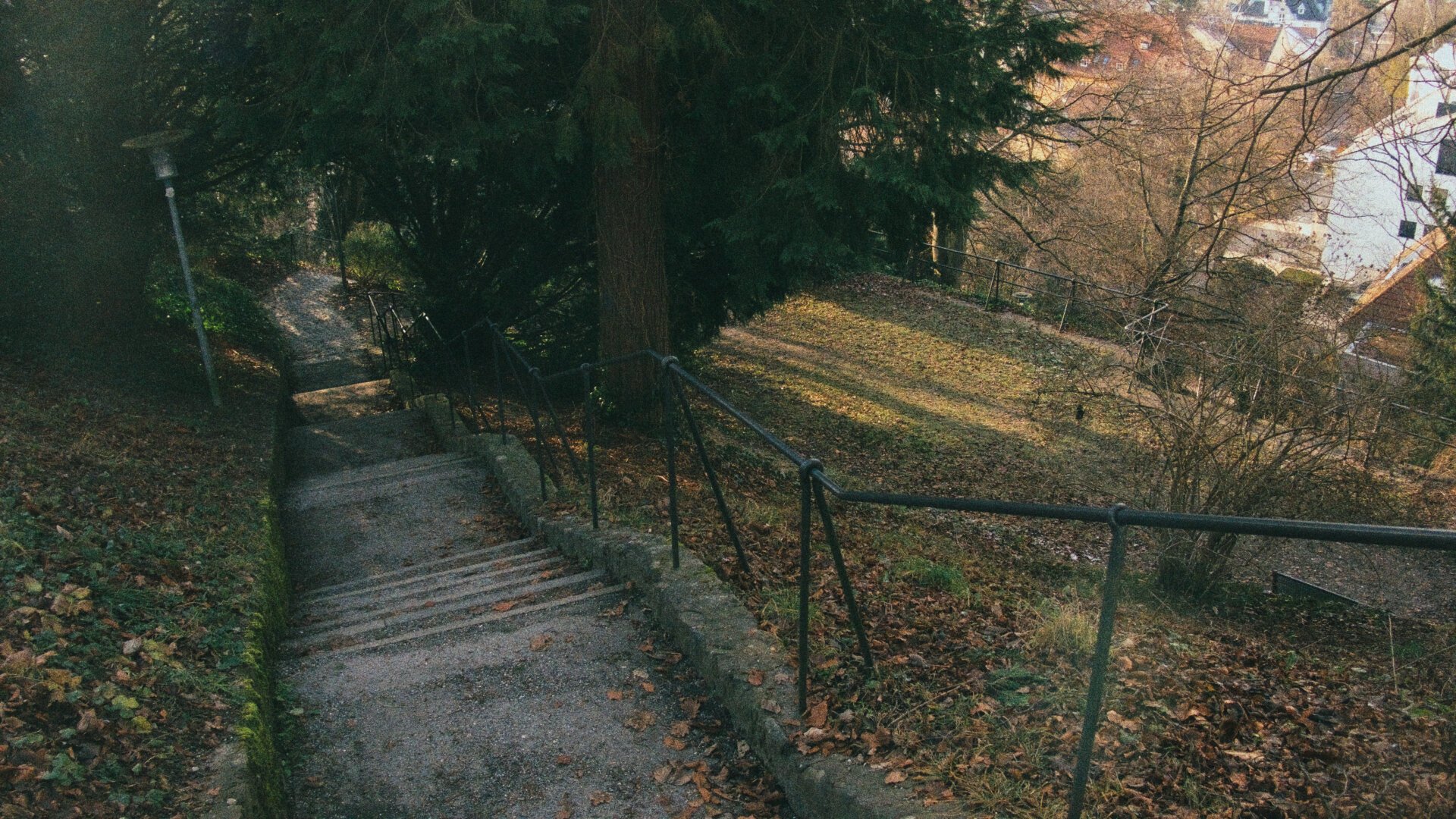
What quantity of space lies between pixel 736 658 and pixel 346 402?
11.9 meters

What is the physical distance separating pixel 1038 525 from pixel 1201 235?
12.9 metres

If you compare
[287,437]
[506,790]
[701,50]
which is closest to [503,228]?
[287,437]

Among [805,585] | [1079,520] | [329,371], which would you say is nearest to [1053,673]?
[1079,520]

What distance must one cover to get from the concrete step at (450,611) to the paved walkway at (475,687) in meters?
0.01

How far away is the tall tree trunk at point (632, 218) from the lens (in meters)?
7.85

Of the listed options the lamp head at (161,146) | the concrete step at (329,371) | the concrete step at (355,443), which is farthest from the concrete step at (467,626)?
the concrete step at (329,371)

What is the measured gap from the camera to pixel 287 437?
11.5 m

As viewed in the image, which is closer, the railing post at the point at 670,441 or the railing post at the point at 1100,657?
the railing post at the point at 1100,657

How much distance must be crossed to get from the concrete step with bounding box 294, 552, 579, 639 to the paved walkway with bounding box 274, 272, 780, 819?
0.01 metres

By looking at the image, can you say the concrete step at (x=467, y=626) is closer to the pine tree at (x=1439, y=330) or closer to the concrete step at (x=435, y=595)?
the concrete step at (x=435, y=595)

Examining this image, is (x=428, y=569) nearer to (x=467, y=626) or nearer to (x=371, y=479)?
(x=467, y=626)

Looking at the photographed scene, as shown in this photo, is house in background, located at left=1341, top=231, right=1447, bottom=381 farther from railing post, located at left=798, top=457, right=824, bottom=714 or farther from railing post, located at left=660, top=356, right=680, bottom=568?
railing post, located at left=798, top=457, right=824, bottom=714

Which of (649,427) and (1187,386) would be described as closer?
(1187,386)

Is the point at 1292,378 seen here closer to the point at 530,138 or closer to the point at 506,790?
the point at 530,138
